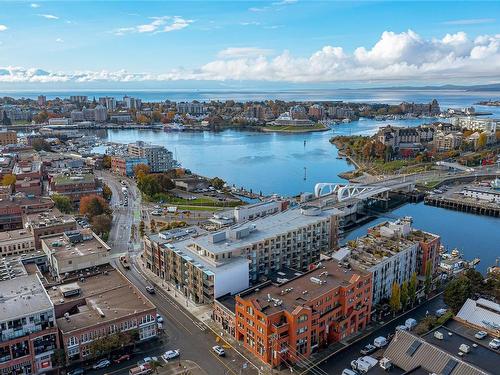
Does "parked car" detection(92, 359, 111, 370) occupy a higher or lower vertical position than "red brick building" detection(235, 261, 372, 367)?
lower

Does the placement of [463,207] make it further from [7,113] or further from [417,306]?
[7,113]

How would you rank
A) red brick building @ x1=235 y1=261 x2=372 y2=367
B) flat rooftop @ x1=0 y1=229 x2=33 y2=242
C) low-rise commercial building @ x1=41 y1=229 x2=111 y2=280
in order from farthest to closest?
1. flat rooftop @ x1=0 y1=229 x2=33 y2=242
2. low-rise commercial building @ x1=41 y1=229 x2=111 y2=280
3. red brick building @ x1=235 y1=261 x2=372 y2=367

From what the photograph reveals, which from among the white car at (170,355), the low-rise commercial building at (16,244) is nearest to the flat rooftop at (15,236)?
the low-rise commercial building at (16,244)

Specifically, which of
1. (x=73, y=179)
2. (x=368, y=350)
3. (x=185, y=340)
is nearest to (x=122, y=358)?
(x=185, y=340)

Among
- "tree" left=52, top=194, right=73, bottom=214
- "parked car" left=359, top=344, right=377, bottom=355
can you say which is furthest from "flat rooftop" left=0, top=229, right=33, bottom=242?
"parked car" left=359, top=344, right=377, bottom=355

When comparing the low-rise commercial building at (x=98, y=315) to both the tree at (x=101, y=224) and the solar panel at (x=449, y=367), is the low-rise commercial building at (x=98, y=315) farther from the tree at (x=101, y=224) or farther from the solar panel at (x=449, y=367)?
the solar panel at (x=449, y=367)

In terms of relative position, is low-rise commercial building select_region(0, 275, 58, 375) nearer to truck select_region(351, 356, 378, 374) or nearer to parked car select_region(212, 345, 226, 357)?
parked car select_region(212, 345, 226, 357)
